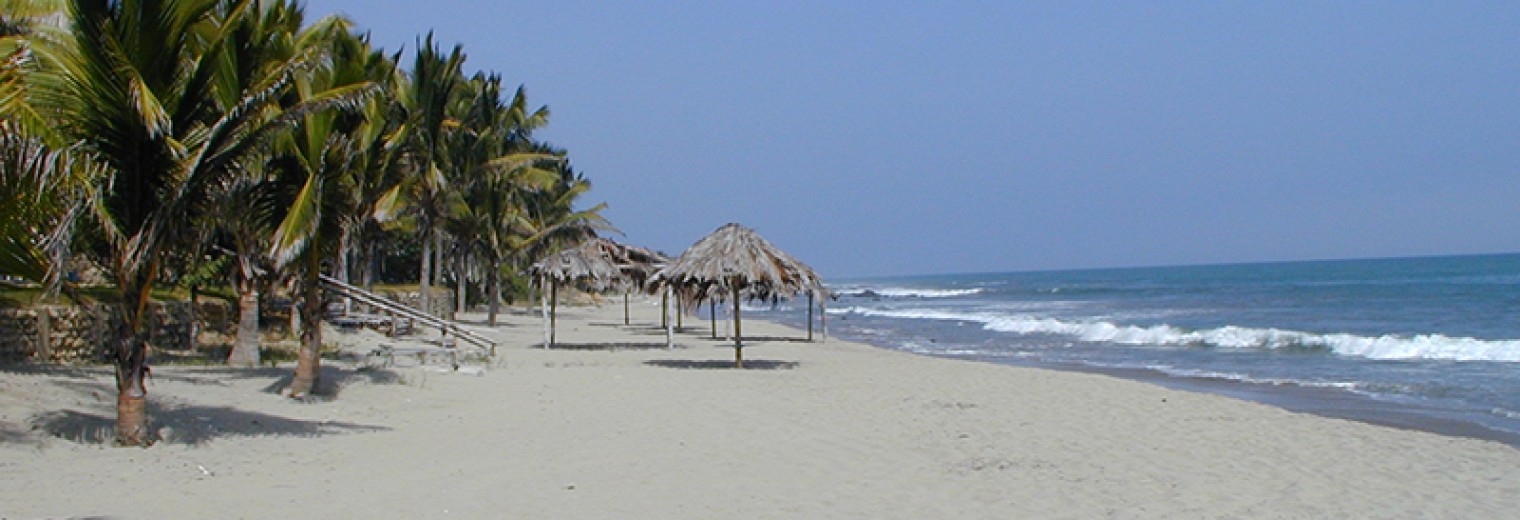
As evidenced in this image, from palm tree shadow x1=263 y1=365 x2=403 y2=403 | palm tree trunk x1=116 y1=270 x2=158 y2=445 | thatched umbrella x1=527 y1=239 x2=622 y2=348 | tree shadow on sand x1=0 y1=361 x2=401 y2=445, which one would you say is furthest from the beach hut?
palm tree trunk x1=116 y1=270 x2=158 y2=445

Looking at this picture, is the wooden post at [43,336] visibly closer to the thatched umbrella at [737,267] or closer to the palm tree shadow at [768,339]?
the thatched umbrella at [737,267]

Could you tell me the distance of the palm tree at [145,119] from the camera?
6.45m

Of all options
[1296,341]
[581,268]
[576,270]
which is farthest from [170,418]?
[1296,341]

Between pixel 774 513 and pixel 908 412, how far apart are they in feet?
15.9

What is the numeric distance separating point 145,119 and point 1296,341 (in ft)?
75.5

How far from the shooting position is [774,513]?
245 inches

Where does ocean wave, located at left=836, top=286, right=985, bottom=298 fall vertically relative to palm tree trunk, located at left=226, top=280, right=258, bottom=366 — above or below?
below

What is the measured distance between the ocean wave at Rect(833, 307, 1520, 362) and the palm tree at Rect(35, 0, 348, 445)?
2004cm

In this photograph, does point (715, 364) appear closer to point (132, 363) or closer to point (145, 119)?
→ point (132, 363)

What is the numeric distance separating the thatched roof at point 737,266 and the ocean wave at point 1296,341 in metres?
11.7

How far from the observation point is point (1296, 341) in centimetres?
2370

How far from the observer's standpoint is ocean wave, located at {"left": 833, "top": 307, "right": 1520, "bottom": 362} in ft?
67.2

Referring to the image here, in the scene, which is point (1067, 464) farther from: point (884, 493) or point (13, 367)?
point (13, 367)

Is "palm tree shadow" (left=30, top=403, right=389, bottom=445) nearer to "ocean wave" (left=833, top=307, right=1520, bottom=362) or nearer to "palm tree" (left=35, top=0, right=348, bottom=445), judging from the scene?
"palm tree" (left=35, top=0, right=348, bottom=445)
